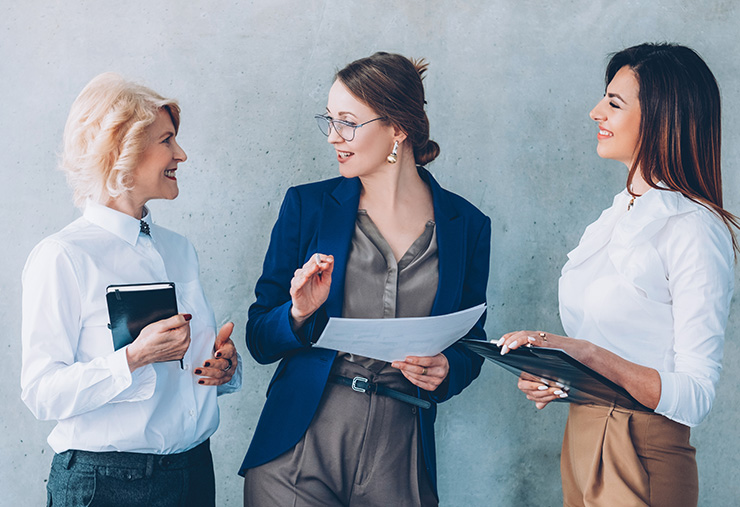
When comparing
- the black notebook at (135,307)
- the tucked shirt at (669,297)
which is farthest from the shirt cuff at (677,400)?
the black notebook at (135,307)

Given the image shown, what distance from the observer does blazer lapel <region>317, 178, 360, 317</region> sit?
1.88 meters

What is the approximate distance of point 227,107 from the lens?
262 cm

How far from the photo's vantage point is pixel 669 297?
5.73 feet

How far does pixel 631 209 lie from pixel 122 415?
1.49 m

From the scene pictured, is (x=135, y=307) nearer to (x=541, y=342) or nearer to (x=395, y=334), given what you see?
(x=395, y=334)

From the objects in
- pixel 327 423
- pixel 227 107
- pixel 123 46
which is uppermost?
pixel 123 46

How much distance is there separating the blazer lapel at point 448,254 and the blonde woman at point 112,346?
65 centimetres

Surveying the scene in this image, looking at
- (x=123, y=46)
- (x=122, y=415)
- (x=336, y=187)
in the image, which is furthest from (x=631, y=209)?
(x=123, y=46)

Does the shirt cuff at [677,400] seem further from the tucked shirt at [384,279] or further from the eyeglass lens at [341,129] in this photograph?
the eyeglass lens at [341,129]

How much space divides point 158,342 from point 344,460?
63 centimetres

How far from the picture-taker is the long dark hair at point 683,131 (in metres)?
1.77

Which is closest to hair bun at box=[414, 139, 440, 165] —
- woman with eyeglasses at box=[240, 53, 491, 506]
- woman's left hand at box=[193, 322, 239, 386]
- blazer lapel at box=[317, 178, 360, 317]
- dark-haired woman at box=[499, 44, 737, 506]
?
woman with eyeglasses at box=[240, 53, 491, 506]

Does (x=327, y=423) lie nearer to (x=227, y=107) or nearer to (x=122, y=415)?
(x=122, y=415)

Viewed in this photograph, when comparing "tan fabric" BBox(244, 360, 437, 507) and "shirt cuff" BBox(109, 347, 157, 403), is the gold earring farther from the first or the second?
"shirt cuff" BBox(109, 347, 157, 403)
